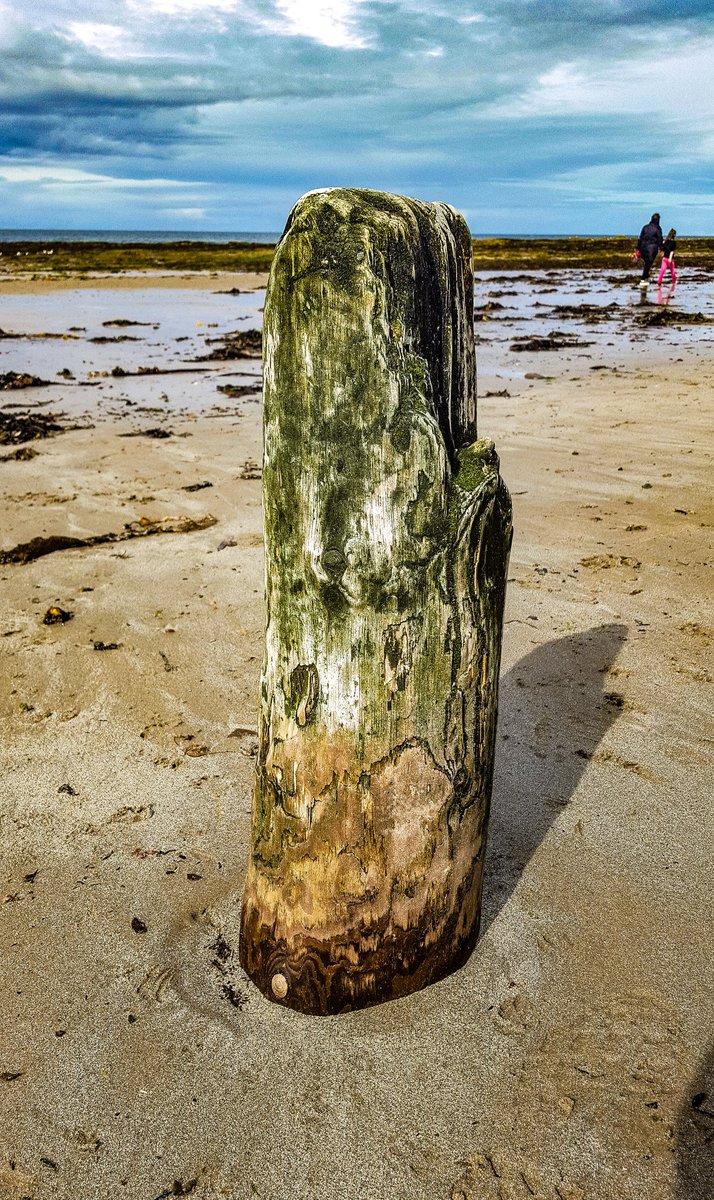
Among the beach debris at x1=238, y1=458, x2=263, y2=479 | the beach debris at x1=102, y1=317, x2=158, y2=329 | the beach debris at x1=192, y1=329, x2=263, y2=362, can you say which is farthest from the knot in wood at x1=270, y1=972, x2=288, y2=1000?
the beach debris at x1=102, y1=317, x2=158, y2=329

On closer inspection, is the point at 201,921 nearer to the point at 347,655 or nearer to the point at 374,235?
the point at 347,655

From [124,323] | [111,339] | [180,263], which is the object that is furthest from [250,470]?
[180,263]

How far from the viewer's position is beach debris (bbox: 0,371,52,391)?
12062mm

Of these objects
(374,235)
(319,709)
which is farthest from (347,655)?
(374,235)

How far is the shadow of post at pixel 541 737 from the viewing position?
10.3 feet

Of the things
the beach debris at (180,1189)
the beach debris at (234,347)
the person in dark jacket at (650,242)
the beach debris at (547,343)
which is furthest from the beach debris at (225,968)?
the person in dark jacket at (650,242)

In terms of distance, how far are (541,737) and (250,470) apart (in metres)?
4.58

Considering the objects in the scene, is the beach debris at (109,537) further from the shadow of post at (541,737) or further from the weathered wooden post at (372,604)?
the weathered wooden post at (372,604)

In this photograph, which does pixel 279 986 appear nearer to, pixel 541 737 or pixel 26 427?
pixel 541 737

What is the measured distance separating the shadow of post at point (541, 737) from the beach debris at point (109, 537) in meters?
3.01

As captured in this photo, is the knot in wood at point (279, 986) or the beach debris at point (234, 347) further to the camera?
the beach debris at point (234, 347)

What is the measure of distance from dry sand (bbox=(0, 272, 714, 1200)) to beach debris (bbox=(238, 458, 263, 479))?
165cm

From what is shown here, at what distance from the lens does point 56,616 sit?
4879 mm

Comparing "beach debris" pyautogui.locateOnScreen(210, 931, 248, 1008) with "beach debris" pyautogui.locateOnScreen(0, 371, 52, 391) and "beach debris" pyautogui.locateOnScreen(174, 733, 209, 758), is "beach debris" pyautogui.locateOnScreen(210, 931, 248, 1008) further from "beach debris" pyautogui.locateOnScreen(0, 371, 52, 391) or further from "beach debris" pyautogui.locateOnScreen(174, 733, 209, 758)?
"beach debris" pyautogui.locateOnScreen(0, 371, 52, 391)
